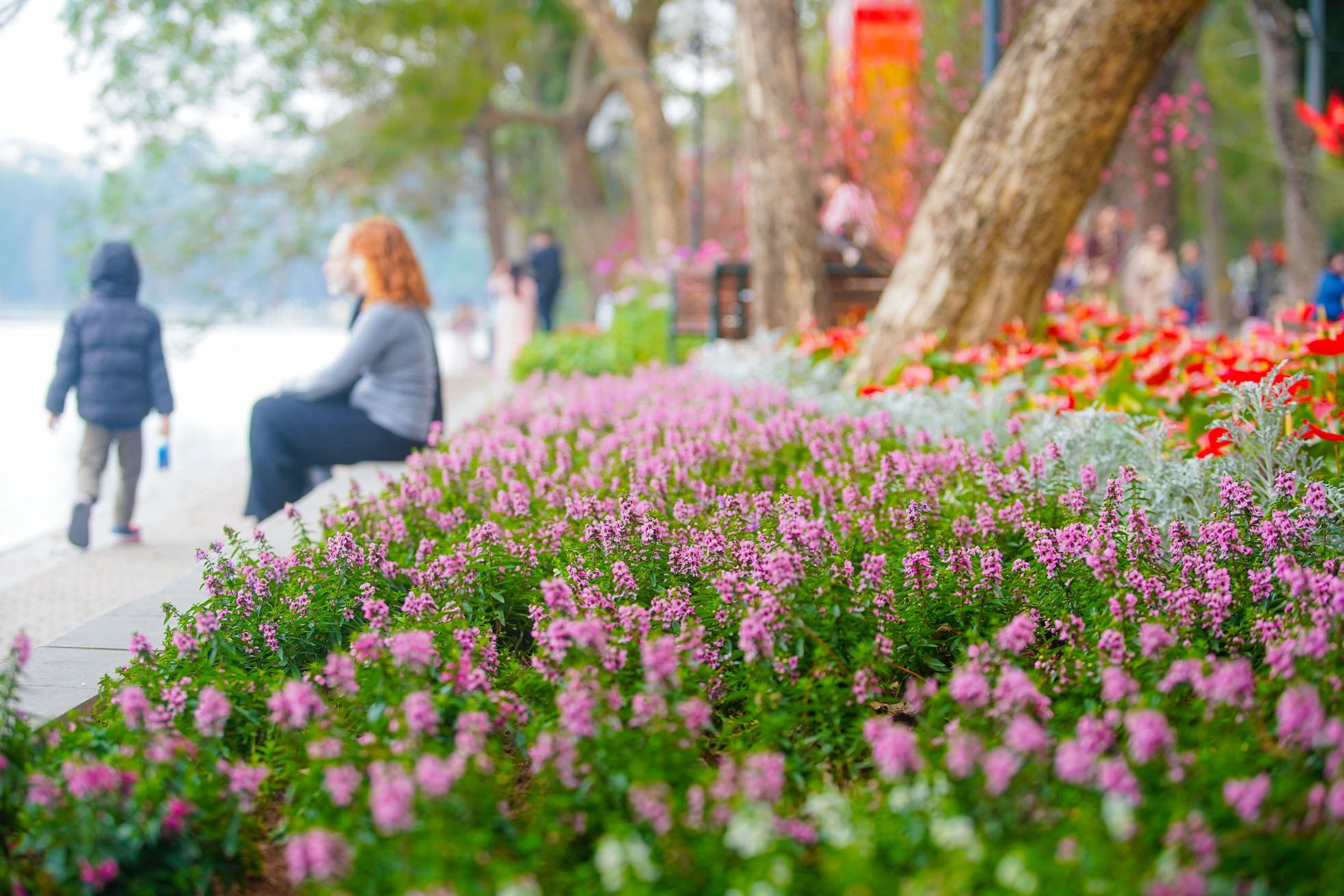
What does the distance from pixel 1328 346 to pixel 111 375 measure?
584cm

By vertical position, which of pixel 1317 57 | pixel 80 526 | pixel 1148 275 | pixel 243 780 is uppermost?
pixel 1317 57

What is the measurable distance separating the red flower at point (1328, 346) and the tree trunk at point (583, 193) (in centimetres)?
1776

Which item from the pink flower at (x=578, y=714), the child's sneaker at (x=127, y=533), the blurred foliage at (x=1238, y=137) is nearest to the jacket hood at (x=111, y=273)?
the child's sneaker at (x=127, y=533)

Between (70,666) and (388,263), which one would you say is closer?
(70,666)

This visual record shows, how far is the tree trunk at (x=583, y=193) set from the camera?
20781mm

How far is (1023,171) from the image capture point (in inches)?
243

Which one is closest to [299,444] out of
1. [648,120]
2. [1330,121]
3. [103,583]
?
[103,583]

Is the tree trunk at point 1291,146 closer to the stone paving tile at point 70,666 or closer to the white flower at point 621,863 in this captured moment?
the stone paving tile at point 70,666

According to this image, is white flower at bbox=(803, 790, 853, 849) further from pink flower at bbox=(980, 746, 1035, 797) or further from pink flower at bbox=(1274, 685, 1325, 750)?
pink flower at bbox=(1274, 685, 1325, 750)

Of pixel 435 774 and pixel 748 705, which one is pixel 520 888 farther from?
pixel 748 705

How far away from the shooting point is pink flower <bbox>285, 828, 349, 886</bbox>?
169cm

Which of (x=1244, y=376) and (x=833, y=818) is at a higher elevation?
(x=1244, y=376)

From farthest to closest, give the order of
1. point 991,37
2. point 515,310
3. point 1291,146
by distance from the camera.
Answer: point 515,310
point 1291,146
point 991,37

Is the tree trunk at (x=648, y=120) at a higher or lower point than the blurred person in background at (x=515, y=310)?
higher
